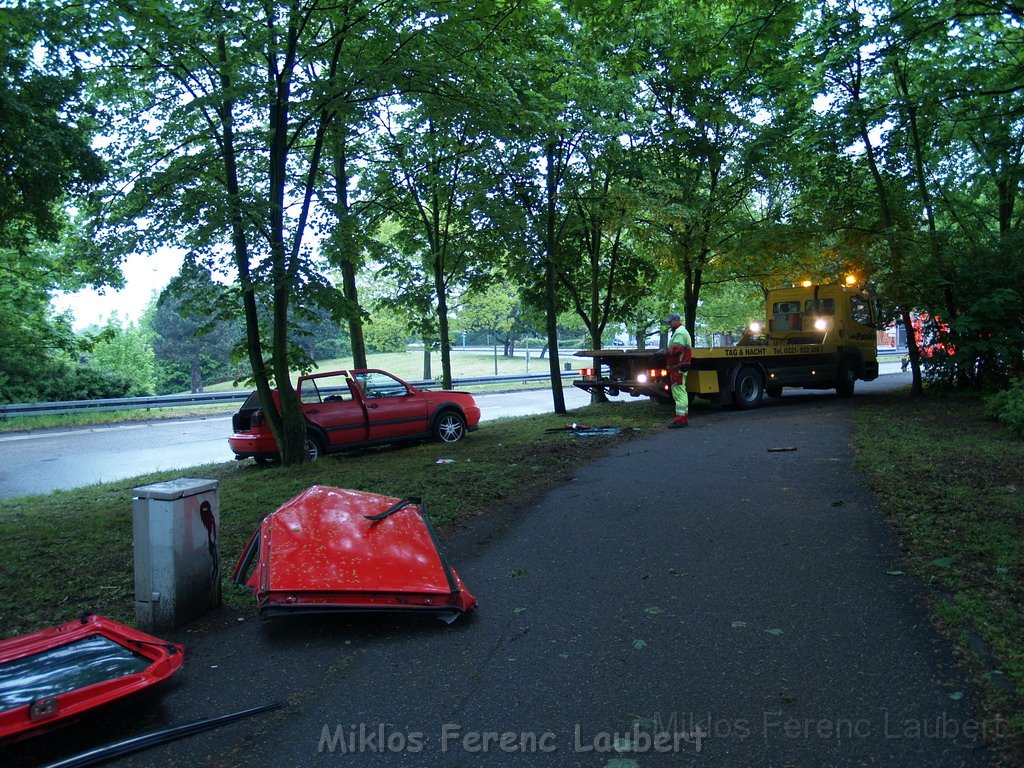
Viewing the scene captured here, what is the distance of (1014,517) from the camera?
6.15 metres

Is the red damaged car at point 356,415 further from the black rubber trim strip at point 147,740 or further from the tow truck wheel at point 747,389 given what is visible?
the black rubber trim strip at point 147,740

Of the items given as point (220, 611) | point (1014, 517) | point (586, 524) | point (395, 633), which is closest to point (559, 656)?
point (395, 633)

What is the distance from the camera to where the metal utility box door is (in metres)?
4.68

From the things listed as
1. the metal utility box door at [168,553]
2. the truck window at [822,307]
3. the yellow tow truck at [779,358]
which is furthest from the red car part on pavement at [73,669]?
the truck window at [822,307]

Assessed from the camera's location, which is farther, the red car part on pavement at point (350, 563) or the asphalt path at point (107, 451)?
the asphalt path at point (107, 451)

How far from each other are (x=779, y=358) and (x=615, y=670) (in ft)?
50.0

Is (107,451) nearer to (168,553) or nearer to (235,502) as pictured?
(235,502)

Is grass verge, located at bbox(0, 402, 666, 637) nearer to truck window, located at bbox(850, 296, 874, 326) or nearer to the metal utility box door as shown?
the metal utility box door

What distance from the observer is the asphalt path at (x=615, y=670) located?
10.4 ft

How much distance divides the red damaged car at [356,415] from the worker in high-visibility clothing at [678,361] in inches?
158

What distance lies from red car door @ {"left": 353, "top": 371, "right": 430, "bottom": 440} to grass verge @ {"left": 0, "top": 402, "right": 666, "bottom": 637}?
1.27 ft

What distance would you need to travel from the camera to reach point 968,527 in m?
5.98

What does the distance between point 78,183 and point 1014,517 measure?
407 inches

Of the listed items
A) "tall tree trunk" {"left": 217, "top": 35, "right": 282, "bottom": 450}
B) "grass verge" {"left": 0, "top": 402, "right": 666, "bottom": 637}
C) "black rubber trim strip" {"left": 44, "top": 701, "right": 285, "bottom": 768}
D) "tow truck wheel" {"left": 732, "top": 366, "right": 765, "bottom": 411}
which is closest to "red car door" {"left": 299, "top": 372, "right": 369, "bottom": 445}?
"grass verge" {"left": 0, "top": 402, "right": 666, "bottom": 637}
